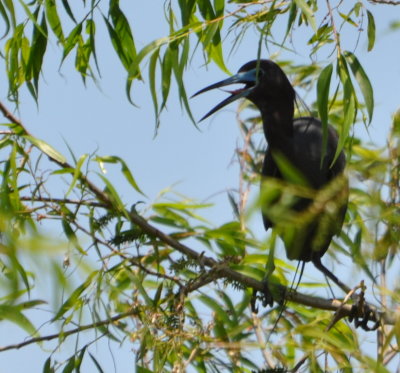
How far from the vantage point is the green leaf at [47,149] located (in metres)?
2.34

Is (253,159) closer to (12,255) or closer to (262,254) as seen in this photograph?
(262,254)

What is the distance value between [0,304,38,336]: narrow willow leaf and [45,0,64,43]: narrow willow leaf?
2.42 feet

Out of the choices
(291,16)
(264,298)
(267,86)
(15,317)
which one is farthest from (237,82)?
(15,317)

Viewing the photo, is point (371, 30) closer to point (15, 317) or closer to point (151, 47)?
point (151, 47)

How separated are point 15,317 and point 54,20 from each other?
82 centimetres

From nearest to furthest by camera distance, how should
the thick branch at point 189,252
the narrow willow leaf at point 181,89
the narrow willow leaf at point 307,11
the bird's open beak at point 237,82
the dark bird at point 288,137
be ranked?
the narrow willow leaf at point 307,11 < the narrow willow leaf at point 181,89 < the thick branch at point 189,252 < the bird's open beak at point 237,82 < the dark bird at point 288,137

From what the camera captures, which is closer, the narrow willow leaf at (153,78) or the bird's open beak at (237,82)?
the narrow willow leaf at (153,78)

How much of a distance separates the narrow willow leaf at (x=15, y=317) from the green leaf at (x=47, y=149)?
440mm

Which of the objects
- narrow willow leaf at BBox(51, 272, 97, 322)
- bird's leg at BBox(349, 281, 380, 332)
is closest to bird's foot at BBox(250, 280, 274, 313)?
bird's leg at BBox(349, 281, 380, 332)

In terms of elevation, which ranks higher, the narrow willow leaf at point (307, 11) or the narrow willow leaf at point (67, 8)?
the narrow willow leaf at point (67, 8)

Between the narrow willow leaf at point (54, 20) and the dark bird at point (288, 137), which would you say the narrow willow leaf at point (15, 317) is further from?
the dark bird at point (288, 137)

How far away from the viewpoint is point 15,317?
6.55ft

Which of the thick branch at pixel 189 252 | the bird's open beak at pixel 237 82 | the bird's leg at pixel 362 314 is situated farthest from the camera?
the bird's open beak at pixel 237 82

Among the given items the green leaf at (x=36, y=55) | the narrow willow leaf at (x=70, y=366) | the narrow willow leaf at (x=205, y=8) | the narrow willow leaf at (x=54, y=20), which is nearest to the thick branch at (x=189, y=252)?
the green leaf at (x=36, y=55)
